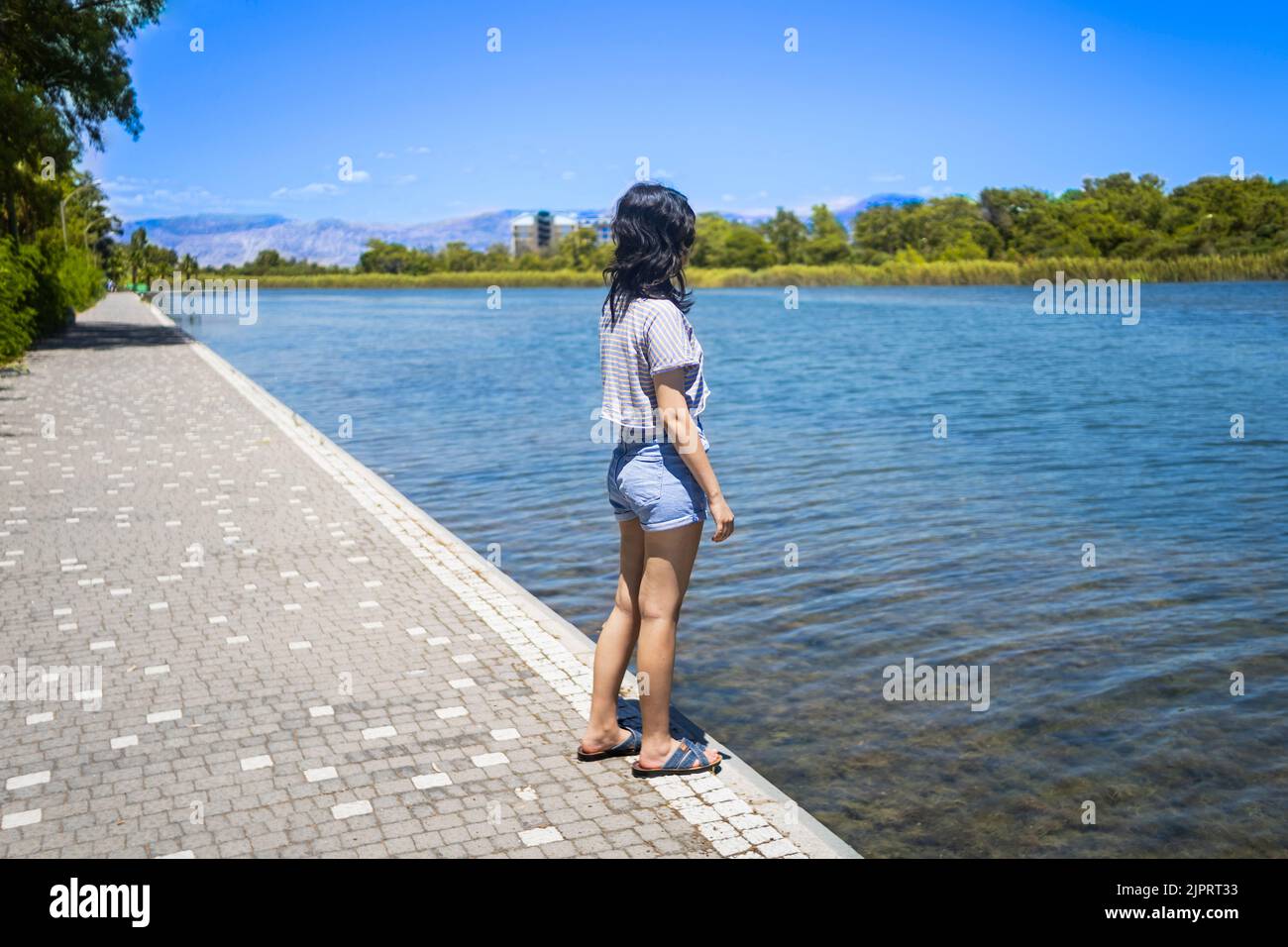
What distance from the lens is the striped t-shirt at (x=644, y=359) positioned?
13.3ft

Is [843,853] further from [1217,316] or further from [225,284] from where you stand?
[225,284]

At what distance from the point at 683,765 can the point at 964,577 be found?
491 cm

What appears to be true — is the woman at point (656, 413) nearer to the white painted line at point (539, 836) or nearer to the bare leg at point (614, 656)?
the bare leg at point (614, 656)

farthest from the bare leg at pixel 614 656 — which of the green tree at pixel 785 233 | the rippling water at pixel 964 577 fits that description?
the green tree at pixel 785 233

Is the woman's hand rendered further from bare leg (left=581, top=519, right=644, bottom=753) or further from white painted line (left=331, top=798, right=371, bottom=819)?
white painted line (left=331, top=798, right=371, bottom=819)

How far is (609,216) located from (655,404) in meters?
0.75

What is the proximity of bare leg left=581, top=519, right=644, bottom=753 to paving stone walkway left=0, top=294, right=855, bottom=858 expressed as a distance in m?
0.13

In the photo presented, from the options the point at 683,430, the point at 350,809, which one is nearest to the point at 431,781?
the point at 350,809

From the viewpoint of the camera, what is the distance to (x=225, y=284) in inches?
5591

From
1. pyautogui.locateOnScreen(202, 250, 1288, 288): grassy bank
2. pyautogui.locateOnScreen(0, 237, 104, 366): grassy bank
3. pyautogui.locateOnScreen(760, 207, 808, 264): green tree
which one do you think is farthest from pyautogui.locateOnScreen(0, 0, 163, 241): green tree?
pyautogui.locateOnScreen(760, 207, 808, 264): green tree

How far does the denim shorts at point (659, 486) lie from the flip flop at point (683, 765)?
3.18 ft

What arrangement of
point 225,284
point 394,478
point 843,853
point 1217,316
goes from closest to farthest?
1. point 843,853
2. point 394,478
3. point 1217,316
4. point 225,284
